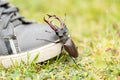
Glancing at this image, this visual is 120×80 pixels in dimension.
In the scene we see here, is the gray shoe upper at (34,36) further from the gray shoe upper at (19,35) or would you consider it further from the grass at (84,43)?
the grass at (84,43)

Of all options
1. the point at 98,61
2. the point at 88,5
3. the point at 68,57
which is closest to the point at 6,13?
the point at 68,57

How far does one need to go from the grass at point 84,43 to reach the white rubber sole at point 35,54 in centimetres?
4

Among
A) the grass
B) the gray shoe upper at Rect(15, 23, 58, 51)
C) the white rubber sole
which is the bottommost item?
the grass

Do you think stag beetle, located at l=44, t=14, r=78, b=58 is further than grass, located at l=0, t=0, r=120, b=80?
Yes

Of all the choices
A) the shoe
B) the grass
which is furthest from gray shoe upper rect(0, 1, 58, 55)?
the grass

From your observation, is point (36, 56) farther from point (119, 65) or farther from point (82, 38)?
point (82, 38)

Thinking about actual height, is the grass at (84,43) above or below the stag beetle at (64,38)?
below

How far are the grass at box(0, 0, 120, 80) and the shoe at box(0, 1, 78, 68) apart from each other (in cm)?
6

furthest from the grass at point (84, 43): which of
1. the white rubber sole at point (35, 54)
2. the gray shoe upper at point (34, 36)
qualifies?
the gray shoe upper at point (34, 36)

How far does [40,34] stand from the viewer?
3.29 m

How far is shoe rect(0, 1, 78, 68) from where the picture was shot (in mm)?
3191

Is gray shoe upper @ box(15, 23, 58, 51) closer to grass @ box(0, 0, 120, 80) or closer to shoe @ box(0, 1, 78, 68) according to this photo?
shoe @ box(0, 1, 78, 68)

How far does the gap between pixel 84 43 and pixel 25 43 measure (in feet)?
3.06

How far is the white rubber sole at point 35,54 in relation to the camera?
318 cm
